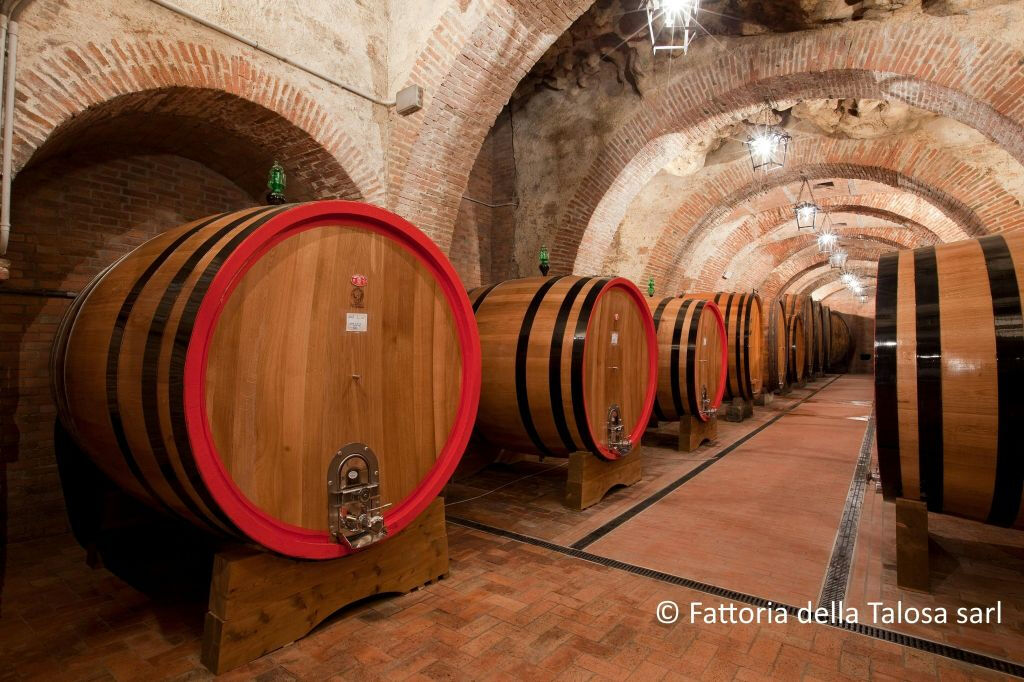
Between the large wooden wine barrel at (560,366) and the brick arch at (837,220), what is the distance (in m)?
8.61

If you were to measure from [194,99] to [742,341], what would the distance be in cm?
641

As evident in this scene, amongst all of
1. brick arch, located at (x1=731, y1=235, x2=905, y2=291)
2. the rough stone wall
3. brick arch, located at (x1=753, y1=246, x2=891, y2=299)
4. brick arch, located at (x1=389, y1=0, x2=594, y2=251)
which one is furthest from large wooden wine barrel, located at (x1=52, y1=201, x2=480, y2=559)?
brick arch, located at (x1=753, y1=246, x2=891, y2=299)

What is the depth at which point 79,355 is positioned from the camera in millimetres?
2158

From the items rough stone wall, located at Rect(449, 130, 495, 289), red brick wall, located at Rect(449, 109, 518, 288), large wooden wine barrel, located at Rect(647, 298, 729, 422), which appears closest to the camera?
large wooden wine barrel, located at Rect(647, 298, 729, 422)

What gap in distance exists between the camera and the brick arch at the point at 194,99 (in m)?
2.80

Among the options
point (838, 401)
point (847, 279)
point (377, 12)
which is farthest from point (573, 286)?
point (847, 279)

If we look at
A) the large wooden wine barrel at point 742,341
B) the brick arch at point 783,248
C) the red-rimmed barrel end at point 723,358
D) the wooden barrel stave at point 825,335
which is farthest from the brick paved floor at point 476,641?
the brick arch at point 783,248

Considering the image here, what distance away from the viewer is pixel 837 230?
49.4 ft

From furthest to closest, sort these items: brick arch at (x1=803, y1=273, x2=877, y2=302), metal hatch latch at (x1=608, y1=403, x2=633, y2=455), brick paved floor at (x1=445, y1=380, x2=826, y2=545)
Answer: brick arch at (x1=803, y1=273, x2=877, y2=302)
metal hatch latch at (x1=608, y1=403, x2=633, y2=455)
brick paved floor at (x1=445, y1=380, x2=826, y2=545)

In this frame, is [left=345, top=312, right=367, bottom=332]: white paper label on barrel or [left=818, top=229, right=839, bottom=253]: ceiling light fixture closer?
[left=345, top=312, right=367, bottom=332]: white paper label on barrel

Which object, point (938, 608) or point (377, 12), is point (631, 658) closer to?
point (938, 608)

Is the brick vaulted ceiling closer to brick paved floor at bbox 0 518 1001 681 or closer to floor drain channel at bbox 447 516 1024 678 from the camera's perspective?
floor drain channel at bbox 447 516 1024 678

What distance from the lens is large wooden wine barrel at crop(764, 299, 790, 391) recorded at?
26.9 feet

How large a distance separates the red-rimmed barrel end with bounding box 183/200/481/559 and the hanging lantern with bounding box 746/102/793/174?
7071 millimetres
